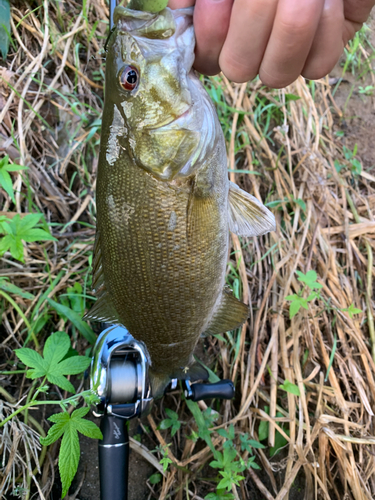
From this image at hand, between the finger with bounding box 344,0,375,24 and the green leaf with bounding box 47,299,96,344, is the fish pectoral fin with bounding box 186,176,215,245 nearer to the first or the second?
the finger with bounding box 344,0,375,24

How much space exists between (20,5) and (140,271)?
92.8 inches

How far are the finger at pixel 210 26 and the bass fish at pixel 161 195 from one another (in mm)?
44

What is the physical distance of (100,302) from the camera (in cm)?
151

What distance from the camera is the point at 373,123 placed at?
9.88 feet

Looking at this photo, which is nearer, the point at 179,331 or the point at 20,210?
the point at 179,331

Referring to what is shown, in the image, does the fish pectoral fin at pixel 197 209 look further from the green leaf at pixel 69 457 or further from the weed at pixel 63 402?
the green leaf at pixel 69 457

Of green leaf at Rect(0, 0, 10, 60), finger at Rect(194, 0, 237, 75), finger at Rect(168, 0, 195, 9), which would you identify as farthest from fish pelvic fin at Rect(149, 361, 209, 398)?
green leaf at Rect(0, 0, 10, 60)

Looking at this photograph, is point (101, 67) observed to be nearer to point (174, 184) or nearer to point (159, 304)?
point (174, 184)

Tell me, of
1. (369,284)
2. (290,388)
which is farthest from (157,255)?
(369,284)

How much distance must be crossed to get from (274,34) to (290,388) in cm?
186

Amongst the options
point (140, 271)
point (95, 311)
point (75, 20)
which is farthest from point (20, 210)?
point (75, 20)

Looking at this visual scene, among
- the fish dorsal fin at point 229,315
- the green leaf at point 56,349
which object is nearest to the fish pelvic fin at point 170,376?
the fish dorsal fin at point 229,315

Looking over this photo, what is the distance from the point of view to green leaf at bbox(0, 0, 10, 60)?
2.31 meters

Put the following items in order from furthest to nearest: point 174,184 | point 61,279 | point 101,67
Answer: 1. point 101,67
2. point 61,279
3. point 174,184
